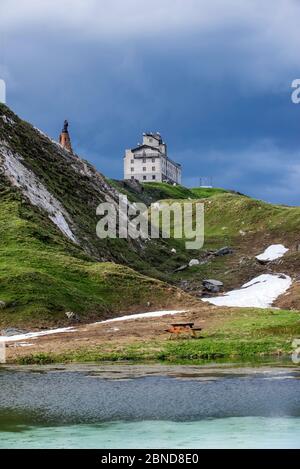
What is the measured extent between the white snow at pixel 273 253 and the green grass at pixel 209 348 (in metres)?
68.3

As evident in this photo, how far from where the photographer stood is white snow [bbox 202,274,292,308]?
3425 inches

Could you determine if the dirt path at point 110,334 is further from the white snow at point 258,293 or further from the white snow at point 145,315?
the white snow at point 258,293

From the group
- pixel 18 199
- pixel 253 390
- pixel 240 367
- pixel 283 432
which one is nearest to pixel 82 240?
pixel 18 199

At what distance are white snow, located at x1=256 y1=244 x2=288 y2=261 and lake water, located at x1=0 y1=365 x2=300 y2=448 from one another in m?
87.4

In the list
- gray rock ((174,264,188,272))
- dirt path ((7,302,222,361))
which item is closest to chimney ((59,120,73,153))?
gray rock ((174,264,188,272))

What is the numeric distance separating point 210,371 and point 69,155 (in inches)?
4491

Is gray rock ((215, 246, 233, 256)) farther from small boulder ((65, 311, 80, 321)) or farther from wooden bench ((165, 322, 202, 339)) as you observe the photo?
wooden bench ((165, 322, 202, 339))

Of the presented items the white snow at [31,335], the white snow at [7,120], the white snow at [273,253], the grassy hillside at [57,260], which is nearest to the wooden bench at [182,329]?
the white snow at [31,335]

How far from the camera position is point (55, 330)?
215ft

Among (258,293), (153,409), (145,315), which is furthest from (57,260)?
(153,409)

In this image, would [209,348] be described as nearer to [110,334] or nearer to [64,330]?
[110,334]
